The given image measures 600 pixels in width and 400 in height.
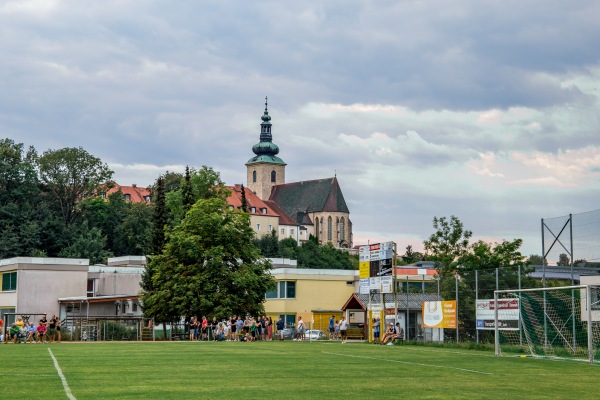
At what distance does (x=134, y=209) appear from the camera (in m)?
126

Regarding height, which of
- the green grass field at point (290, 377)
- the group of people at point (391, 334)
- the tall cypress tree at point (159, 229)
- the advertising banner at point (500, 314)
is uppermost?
the tall cypress tree at point (159, 229)

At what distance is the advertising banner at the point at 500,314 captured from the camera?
38.1 metres

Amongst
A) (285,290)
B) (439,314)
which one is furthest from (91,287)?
(439,314)

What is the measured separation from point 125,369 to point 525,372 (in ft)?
33.1

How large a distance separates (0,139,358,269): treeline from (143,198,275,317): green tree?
44.8 meters

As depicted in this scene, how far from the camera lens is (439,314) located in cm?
4481

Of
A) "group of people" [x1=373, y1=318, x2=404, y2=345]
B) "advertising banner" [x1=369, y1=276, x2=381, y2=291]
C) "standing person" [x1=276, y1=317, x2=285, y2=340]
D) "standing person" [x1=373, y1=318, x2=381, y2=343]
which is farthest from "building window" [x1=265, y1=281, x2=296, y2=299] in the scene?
"group of people" [x1=373, y1=318, x2=404, y2=345]

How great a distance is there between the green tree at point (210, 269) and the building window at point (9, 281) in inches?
579

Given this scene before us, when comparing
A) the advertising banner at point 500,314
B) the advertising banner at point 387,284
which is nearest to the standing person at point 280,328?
the advertising banner at point 387,284

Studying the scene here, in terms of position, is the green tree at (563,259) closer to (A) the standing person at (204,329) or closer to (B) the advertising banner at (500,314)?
(B) the advertising banner at (500,314)

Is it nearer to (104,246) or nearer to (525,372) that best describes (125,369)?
(525,372)

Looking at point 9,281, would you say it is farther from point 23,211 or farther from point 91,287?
point 23,211

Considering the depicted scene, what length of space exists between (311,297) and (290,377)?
59.2 meters

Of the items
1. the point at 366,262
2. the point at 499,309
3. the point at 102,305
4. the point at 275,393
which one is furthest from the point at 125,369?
the point at 102,305
